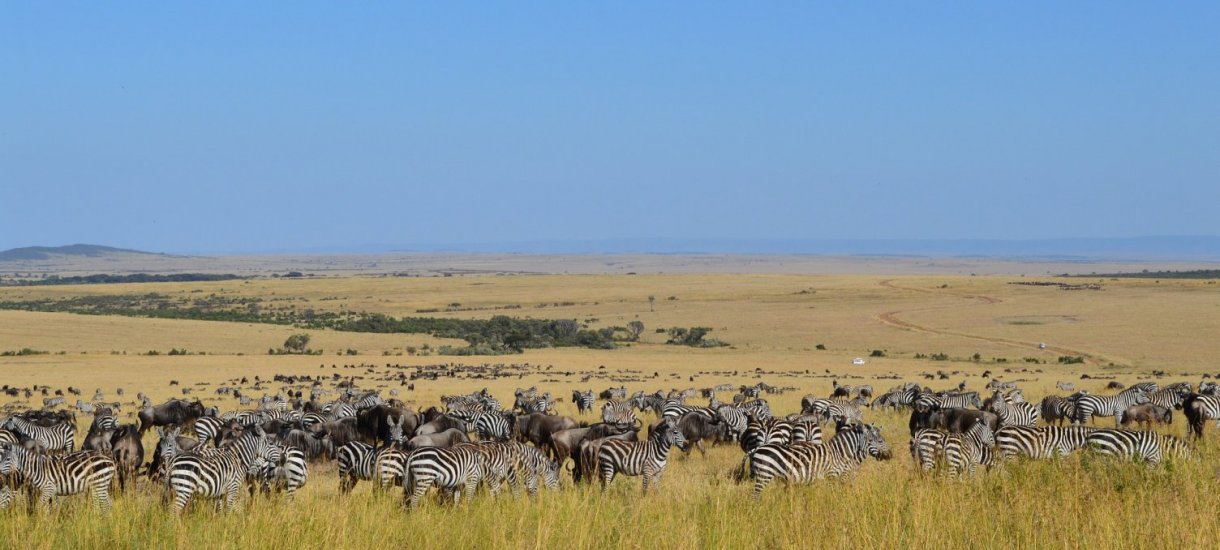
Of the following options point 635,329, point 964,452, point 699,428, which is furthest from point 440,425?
point 635,329

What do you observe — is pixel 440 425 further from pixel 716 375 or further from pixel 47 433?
pixel 716 375

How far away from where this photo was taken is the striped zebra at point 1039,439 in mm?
12969

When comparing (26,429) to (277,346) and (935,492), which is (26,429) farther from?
(277,346)

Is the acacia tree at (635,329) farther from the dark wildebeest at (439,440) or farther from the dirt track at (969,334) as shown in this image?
the dark wildebeest at (439,440)

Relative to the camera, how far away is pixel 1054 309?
80.1 meters

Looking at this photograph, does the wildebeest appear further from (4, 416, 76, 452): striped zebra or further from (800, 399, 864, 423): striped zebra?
(4, 416, 76, 452): striped zebra

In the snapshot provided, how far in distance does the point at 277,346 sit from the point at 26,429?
140 ft

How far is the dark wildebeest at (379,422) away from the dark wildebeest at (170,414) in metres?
5.69

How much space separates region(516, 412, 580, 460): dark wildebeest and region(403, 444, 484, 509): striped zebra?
6.22 meters

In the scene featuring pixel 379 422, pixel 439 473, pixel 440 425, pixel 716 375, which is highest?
pixel 439 473

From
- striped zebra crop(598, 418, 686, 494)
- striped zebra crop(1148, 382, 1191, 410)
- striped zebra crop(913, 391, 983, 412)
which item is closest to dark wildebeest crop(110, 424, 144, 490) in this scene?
striped zebra crop(598, 418, 686, 494)

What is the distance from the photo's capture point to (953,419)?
17.6m

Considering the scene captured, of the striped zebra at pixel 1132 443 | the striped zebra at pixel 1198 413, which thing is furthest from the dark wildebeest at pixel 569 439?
the striped zebra at pixel 1198 413

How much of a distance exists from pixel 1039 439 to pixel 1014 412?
25.4 ft
